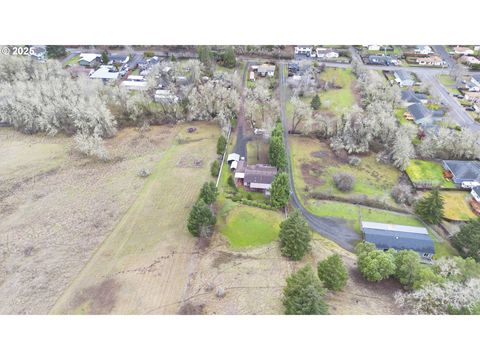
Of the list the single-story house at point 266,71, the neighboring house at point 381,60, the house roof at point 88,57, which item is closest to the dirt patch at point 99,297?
the single-story house at point 266,71

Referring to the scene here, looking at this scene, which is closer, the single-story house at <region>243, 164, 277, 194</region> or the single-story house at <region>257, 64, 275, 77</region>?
the single-story house at <region>243, 164, 277, 194</region>

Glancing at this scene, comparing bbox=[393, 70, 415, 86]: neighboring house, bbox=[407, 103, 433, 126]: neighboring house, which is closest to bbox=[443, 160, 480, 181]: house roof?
bbox=[407, 103, 433, 126]: neighboring house

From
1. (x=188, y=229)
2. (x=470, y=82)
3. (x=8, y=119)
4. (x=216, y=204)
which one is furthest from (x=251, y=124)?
(x=470, y=82)

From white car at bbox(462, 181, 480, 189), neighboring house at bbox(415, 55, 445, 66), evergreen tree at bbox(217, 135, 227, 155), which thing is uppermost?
neighboring house at bbox(415, 55, 445, 66)

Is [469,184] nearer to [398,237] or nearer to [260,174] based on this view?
[398,237]

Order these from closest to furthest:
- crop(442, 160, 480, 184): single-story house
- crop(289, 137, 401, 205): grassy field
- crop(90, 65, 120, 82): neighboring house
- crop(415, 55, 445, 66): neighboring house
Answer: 1. crop(289, 137, 401, 205): grassy field
2. crop(442, 160, 480, 184): single-story house
3. crop(90, 65, 120, 82): neighboring house
4. crop(415, 55, 445, 66): neighboring house

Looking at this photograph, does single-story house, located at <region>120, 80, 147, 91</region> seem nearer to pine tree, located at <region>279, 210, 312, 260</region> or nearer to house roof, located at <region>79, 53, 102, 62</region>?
house roof, located at <region>79, 53, 102, 62</region>

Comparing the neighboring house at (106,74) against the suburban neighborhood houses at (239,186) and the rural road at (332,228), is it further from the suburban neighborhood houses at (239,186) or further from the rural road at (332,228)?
the rural road at (332,228)
